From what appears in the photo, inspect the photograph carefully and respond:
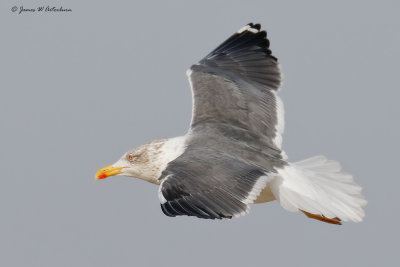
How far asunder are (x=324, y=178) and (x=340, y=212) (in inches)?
22.6

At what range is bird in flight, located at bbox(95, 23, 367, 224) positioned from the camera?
9.51 m

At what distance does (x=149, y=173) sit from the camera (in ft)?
36.7

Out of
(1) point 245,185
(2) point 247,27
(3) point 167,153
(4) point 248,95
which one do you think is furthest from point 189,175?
(2) point 247,27

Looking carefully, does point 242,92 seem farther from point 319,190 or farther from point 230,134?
point 319,190

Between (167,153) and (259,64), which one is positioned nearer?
(167,153)

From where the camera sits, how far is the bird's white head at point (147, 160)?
11.0 meters

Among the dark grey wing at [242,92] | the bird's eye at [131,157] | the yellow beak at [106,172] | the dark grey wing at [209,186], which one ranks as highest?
the dark grey wing at [242,92]

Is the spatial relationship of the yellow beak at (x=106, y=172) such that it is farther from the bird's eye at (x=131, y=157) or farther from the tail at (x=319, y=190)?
the tail at (x=319, y=190)

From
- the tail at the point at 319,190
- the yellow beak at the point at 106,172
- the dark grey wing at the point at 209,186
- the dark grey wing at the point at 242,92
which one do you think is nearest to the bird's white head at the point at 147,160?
the yellow beak at the point at 106,172

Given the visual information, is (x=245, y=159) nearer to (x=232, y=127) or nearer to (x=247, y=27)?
(x=232, y=127)

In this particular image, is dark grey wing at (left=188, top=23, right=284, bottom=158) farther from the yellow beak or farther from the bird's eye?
the yellow beak

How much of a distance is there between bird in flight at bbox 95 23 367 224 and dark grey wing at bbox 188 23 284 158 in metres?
0.01

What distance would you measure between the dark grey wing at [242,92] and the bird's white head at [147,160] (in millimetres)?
466

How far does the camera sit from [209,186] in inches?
376
